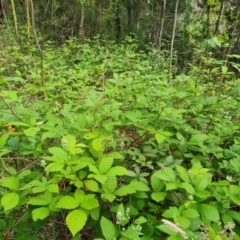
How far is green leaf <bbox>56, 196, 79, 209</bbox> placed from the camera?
36.2 inches

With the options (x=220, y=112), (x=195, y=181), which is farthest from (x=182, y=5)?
(x=195, y=181)

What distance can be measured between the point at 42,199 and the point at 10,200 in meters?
0.11

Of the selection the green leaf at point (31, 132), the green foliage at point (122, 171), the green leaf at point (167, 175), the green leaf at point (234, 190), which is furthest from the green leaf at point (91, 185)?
the green leaf at point (234, 190)

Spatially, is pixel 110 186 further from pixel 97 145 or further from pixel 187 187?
pixel 187 187

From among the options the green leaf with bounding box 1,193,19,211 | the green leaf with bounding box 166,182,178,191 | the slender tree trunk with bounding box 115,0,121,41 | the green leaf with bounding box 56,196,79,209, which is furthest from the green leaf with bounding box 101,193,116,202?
the slender tree trunk with bounding box 115,0,121,41

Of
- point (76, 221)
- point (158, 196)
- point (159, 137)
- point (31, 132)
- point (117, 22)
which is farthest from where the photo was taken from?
point (117, 22)

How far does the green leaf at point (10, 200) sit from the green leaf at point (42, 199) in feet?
0.16

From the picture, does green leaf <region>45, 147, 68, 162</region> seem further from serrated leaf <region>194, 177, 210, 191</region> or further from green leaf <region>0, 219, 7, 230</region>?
serrated leaf <region>194, 177, 210, 191</region>

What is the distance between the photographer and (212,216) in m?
1.01

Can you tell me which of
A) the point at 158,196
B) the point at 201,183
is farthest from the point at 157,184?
the point at 201,183

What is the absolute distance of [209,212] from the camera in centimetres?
102

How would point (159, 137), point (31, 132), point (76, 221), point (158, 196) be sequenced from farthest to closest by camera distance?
1. point (159, 137)
2. point (31, 132)
3. point (158, 196)
4. point (76, 221)

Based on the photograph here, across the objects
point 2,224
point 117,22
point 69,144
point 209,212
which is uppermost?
point 69,144

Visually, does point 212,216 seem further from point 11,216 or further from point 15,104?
point 15,104
